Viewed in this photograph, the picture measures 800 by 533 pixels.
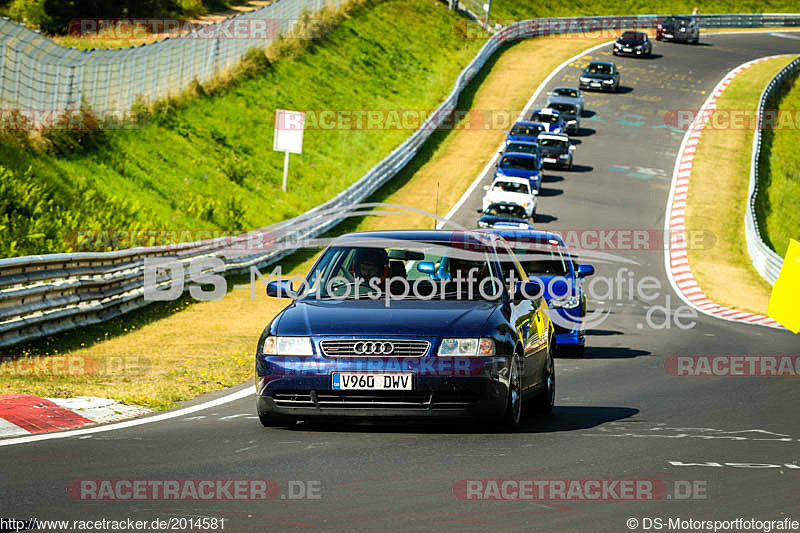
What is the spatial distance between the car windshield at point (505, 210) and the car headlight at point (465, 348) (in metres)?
29.4

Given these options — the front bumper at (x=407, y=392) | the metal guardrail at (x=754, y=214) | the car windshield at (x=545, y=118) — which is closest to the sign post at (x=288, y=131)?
the metal guardrail at (x=754, y=214)

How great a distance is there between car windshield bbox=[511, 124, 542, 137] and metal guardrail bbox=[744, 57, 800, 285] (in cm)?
870

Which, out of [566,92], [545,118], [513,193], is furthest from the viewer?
[566,92]

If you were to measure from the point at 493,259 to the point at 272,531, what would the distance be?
478cm

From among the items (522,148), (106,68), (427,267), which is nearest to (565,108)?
(522,148)

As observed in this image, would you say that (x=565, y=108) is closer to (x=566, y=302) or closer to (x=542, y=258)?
(x=542, y=258)

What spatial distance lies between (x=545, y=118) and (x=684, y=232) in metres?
11.8

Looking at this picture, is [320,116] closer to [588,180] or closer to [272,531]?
[588,180]

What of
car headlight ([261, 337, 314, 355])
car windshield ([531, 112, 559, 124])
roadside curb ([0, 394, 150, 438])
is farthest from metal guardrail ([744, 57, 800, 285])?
car headlight ([261, 337, 314, 355])

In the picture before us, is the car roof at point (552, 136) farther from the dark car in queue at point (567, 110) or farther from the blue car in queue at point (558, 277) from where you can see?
the blue car in queue at point (558, 277)

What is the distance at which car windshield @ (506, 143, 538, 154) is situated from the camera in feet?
147

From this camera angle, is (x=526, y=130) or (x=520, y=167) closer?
(x=520, y=167)

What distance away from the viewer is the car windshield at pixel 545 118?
5288cm

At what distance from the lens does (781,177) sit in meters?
53.3
